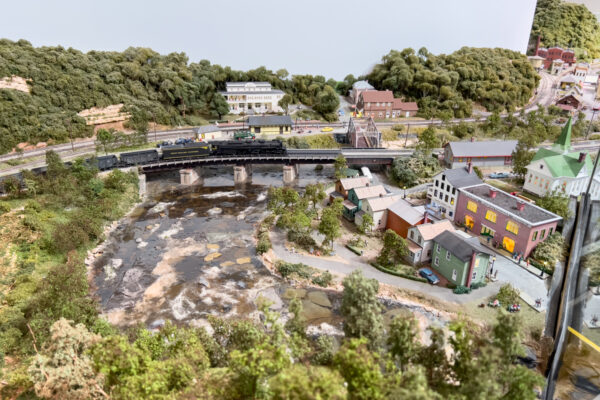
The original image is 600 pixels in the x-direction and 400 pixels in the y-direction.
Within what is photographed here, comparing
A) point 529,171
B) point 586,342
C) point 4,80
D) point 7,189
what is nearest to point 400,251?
point 529,171

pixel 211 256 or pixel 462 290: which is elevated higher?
pixel 462 290

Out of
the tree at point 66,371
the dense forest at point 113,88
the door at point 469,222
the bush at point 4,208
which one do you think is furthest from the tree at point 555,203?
the bush at point 4,208

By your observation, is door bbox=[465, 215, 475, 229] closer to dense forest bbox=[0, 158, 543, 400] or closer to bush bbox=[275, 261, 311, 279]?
dense forest bbox=[0, 158, 543, 400]

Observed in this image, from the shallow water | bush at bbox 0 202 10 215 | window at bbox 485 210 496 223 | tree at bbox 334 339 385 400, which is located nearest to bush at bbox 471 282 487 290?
the shallow water

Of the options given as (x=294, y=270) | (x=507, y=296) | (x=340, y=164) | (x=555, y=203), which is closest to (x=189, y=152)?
(x=340, y=164)

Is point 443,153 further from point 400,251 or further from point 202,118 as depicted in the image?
point 202,118

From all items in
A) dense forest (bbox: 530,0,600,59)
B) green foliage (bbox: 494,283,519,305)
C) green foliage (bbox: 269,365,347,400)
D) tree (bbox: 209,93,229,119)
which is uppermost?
dense forest (bbox: 530,0,600,59)

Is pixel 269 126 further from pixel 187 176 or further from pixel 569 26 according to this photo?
pixel 569 26

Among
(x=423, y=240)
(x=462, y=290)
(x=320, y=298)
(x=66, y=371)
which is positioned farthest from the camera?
(x=423, y=240)
